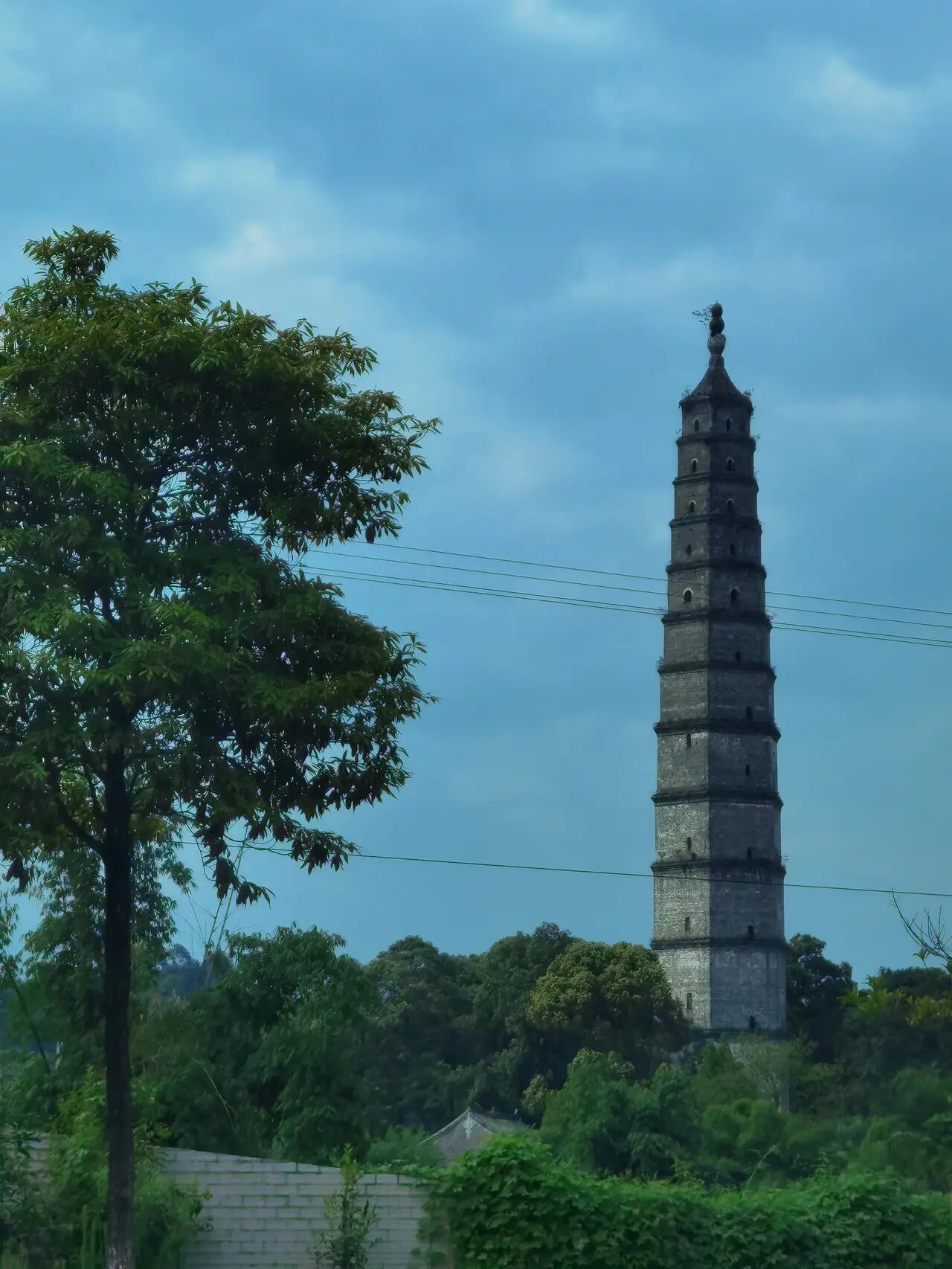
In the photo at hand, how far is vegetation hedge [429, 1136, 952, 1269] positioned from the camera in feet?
49.8

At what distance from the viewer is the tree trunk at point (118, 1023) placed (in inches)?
550

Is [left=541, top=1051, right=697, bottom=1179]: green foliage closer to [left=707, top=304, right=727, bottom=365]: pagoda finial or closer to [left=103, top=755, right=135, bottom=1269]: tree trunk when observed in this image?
[left=103, top=755, right=135, bottom=1269]: tree trunk

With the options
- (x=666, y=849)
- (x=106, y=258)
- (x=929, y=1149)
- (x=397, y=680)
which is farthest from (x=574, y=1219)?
A: (x=666, y=849)

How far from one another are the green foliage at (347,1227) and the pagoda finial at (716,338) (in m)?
60.6

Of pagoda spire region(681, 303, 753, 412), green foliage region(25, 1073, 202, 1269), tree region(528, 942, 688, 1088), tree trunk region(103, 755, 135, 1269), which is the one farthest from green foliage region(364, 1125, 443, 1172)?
pagoda spire region(681, 303, 753, 412)

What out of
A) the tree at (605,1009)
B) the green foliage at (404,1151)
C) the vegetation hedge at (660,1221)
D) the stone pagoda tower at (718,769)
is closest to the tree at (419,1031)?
the tree at (605,1009)

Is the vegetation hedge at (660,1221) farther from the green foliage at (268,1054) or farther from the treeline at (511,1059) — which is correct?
the green foliage at (268,1054)

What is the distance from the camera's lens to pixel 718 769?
66.4 metres

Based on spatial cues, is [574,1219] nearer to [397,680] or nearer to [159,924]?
[397,680]

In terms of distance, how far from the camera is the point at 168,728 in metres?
14.0

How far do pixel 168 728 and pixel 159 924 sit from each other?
13.7 metres

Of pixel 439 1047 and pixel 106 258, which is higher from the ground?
pixel 106 258

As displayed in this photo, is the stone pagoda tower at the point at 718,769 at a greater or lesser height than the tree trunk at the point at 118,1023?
greater

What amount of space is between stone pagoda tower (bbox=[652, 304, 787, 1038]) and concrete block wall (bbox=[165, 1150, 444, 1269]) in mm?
49627
